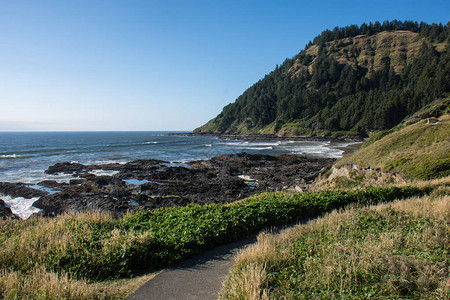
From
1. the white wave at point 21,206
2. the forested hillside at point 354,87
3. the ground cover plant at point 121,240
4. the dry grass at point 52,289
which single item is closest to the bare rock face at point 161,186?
the white wave at point 21,206

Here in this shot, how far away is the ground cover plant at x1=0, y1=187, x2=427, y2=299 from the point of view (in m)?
6.06

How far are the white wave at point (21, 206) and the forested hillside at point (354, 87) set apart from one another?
344 ft

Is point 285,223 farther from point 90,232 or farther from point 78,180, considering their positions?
point 78,180

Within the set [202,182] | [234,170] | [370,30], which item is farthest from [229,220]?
[370,30]

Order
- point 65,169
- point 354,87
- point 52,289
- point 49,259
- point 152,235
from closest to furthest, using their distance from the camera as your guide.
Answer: point 52,289 < point 49,259 < point 152,235 < point 65,169 < point 354,87

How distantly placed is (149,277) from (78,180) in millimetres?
28203

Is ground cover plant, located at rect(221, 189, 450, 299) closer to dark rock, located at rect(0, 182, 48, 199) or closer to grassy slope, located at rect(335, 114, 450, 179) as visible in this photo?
grassy slope, located at rect(335, 114, 450, 179)

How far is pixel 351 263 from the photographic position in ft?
17.5

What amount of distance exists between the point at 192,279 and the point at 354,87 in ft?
510

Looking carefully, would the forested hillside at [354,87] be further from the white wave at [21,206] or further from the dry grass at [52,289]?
the dry grass at [52,289]

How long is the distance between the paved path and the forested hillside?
342 feet

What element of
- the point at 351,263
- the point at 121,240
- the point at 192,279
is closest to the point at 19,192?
the point at 121,240

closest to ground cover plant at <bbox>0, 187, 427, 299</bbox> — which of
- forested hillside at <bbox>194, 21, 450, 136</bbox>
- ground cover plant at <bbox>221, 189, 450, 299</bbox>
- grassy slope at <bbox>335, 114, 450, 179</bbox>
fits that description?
ground cover plant at <bbox>221, 189, 450, 299</bbox>

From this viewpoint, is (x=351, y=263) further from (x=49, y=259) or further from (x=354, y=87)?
(x=354, y=87)
